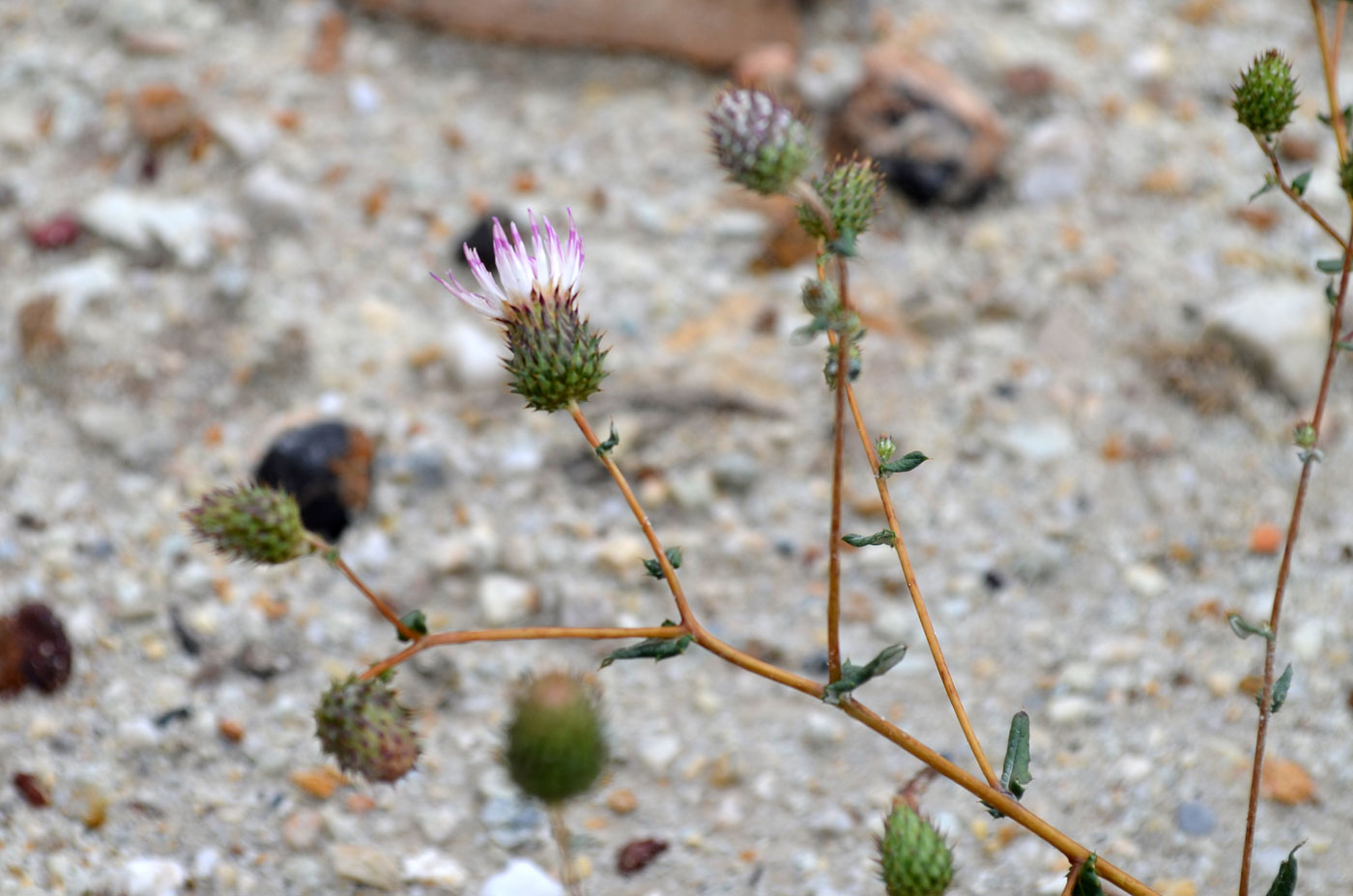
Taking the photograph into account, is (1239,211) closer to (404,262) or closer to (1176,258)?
(1176,258)

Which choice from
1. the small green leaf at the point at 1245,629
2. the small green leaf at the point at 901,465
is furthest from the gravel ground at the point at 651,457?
the small green leaf at the point at 901,465

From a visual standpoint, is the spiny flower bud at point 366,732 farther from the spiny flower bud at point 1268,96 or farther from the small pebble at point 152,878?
the spiny flower bud at point 1268,96

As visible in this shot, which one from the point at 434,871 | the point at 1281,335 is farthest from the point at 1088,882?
the point at 1281,335

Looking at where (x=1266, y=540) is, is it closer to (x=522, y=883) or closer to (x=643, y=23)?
(x=522, y=883)

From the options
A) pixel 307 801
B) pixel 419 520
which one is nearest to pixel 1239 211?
pixel 419 520

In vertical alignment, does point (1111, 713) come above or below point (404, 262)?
below

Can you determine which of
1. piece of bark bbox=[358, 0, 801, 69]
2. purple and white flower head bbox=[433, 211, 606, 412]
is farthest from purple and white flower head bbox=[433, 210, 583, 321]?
piece of bark bbox=[358, 0, 801, 69]
